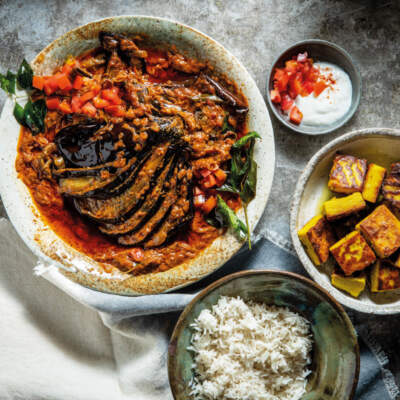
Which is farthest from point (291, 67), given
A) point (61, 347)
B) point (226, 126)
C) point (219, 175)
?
point (61, 347)

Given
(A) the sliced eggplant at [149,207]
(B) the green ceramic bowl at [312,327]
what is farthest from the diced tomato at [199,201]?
(B) the green ceramic bowl at [312,327]

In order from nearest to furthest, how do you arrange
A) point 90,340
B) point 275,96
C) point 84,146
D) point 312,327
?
point 84,146, point 312,327, point 275,96, point 90,340

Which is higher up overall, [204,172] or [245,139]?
[245,139]

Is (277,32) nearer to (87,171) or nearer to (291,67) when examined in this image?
(291,67)

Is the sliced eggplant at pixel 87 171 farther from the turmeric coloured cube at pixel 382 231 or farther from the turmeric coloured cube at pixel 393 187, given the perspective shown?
the turmeric coloured cube at pixel 393 187

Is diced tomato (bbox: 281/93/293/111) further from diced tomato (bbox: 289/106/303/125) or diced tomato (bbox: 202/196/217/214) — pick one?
diced tomato (bbox: 202/196/217/214)

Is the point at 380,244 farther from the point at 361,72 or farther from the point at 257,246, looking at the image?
the point at 361,72

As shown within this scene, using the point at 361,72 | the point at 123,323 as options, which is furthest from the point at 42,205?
the point at 361,72
